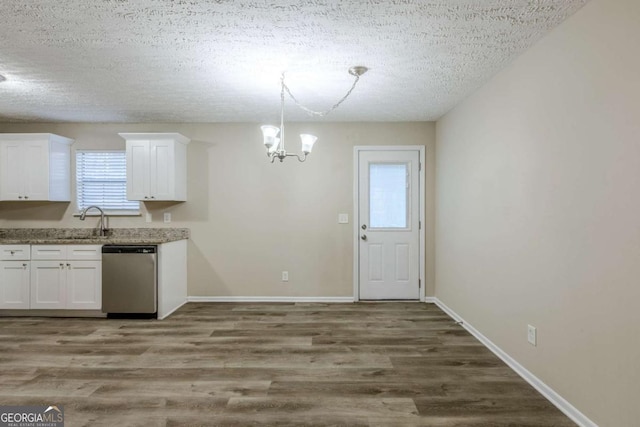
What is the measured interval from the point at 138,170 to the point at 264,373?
308cm

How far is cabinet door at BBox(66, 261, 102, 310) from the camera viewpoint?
3822 mm

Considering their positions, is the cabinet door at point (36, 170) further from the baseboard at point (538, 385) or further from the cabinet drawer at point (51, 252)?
the baseboard at point (538, 385)

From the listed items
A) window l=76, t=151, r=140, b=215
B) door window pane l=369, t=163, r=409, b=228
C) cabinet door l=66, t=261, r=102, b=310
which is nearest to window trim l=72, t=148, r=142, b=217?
window l=76, t=151, r=140, b=215

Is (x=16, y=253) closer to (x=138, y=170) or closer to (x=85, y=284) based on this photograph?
(x=85, y=284)

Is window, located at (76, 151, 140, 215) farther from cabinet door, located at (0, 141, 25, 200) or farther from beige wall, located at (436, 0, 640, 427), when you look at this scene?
beige wall, located at (436, 0, 640, 427)

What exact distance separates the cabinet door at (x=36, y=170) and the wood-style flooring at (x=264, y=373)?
5.06 ft

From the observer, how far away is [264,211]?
4.50m

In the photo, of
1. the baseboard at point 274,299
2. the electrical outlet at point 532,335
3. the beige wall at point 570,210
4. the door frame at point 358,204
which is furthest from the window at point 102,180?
the electrical outlet at point 532,335

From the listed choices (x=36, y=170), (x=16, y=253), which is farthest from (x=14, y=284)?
(x=36, y=170)

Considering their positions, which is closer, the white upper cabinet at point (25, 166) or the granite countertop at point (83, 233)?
the white upper cabinet at point (25, 166)

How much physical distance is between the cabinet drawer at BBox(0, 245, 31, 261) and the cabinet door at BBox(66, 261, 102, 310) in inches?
20.0

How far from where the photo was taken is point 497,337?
9.34 ft

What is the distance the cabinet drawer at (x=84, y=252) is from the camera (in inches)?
150

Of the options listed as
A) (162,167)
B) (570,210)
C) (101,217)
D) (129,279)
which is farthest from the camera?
(101,217)
